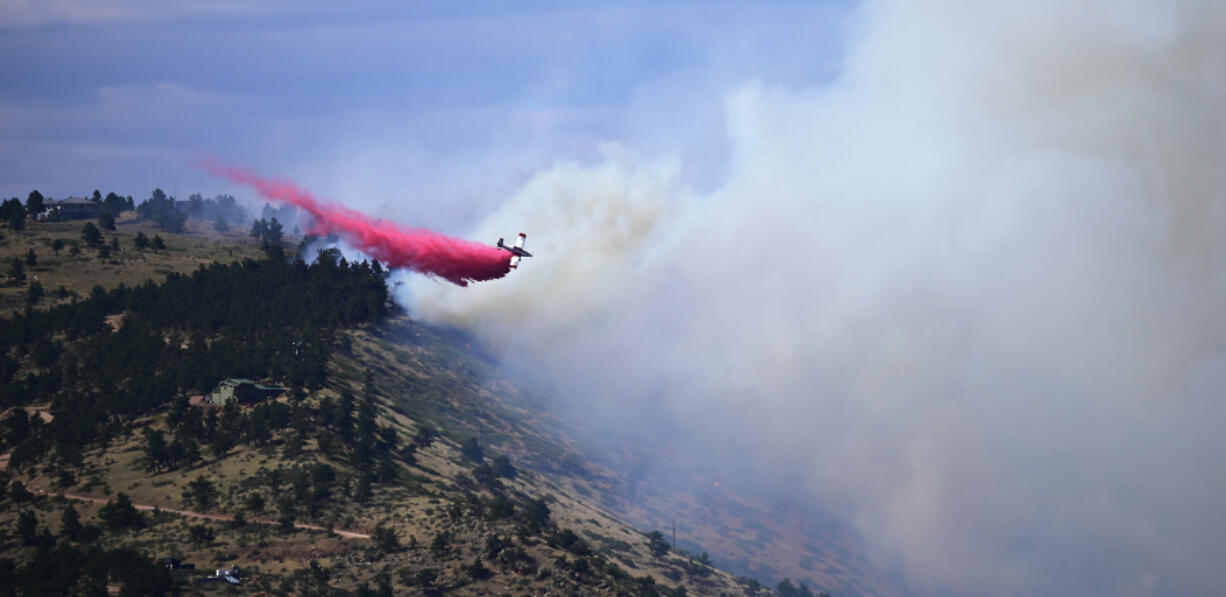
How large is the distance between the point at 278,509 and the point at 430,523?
614 inches

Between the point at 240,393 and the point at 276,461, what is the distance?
16322 millimetres

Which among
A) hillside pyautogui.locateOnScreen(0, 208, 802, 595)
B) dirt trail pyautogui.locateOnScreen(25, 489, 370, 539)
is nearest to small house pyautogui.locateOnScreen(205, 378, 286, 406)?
hillside pyautogui.locateOnScreen(0, 208, 802, 595)

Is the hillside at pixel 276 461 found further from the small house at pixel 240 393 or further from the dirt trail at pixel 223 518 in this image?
the small house at pixel 240 393

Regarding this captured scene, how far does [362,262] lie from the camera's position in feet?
638

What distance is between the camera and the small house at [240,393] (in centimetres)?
13488

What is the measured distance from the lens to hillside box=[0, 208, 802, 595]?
107 meters

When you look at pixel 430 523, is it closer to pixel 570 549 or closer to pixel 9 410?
pixel 570 549

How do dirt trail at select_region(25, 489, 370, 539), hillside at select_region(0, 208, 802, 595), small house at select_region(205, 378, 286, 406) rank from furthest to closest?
small house at select_region(205, 378, 286, 406) < dirt trail at select_region(25, 489, 370, 539) < hillside at select_region(0, 208, 802, 595)

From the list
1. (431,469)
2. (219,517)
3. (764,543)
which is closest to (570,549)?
(431,469)

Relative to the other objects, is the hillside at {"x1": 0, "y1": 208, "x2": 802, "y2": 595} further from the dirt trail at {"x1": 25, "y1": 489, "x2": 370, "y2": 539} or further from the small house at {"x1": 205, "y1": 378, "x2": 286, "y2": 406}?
the small house at {"x1": 205, "y1": 378, "x2": 286, "y2": 406}

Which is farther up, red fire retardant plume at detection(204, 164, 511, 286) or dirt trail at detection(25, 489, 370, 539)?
red fire retardant plume at detection(204, 164, 511, 286)

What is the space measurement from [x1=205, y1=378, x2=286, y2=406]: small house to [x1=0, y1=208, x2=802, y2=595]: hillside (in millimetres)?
1489

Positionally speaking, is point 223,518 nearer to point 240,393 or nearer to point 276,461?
point 276,461

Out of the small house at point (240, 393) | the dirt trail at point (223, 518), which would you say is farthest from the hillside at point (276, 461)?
the small house at point (240, 393)
